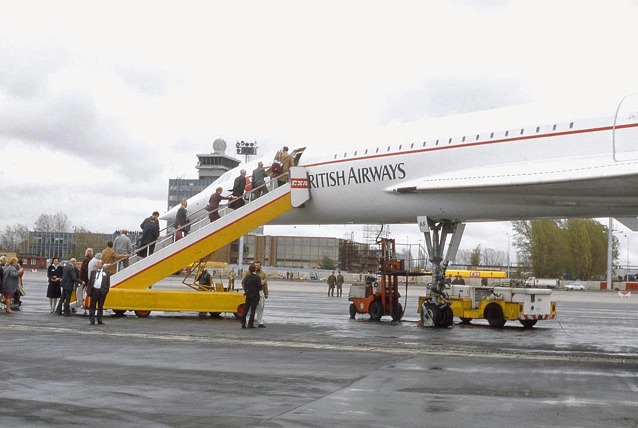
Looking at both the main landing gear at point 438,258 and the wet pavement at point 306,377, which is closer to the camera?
the wet pavement at point 306,377

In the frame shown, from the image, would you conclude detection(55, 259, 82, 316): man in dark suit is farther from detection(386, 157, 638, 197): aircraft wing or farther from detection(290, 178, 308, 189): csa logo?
detection(386, 157, 638, 197): aircraft wing

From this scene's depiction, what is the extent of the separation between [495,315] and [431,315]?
98.0 inches

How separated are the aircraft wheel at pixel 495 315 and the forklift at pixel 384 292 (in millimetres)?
2384

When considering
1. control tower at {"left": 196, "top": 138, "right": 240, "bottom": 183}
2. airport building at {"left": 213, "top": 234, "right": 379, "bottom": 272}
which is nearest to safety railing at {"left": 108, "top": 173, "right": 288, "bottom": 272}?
control tower at {"left": 196, "top": 138, "right": 240, "bottom": 183}

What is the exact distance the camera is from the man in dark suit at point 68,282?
69.3ft

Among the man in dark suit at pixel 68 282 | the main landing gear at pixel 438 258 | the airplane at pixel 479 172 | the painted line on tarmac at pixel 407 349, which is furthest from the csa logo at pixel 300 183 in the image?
the painted line on tarmac at pixel 407 349

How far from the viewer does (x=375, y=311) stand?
23312mm

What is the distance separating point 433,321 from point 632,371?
8652 mm

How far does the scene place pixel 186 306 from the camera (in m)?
21.6

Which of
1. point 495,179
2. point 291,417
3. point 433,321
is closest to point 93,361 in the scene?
point 291,417

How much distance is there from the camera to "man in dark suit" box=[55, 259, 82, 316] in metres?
21.1

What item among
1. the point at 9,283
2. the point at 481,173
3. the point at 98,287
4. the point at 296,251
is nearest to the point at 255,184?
the point at 98,287

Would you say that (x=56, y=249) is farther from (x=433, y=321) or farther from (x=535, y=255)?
(x=433, y=321)

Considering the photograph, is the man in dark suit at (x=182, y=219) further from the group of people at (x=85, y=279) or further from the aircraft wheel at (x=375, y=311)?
the aircraft wheel at (x=375, y=311)
